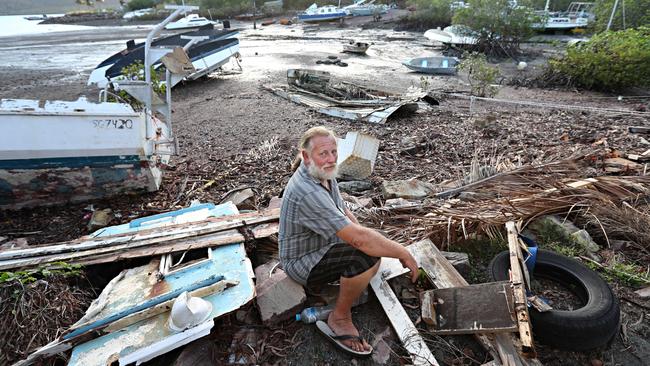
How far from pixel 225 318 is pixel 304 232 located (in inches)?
36.7

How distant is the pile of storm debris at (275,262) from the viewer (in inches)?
89.2

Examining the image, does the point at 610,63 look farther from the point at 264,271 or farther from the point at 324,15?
the point at 324,15

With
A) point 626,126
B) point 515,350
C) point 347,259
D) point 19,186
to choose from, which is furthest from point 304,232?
point 626,126

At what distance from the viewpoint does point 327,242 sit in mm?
2484

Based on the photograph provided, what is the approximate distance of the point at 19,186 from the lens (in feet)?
15.4

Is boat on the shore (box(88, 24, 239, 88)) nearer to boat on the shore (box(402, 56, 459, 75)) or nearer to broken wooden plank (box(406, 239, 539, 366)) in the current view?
boat on the shore (box(402, 56, 459, 75))

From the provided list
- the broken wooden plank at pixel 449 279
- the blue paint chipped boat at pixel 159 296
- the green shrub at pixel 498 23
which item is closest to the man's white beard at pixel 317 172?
the blue paint chipped boat at pixel 159 296

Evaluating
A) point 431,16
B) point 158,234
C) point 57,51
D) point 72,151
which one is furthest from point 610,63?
point 57,51

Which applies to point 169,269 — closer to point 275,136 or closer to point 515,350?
point 515,350

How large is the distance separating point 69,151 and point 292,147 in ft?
12.8

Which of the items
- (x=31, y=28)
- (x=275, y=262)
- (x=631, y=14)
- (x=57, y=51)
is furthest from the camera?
(x=31, y=28)

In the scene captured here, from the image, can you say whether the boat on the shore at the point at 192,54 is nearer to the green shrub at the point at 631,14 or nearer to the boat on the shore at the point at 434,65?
the boat on the shore at the point at 434,65

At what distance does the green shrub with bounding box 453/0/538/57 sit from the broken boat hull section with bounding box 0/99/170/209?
22.3m

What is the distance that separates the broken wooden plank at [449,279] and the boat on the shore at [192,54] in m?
10.6
